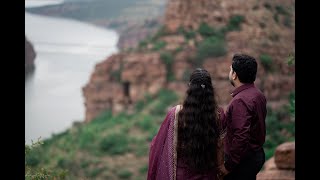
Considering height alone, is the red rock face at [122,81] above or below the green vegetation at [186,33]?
below

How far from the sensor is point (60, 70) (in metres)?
36.9

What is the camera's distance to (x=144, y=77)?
28.2 metres

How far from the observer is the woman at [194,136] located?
9.76 ft

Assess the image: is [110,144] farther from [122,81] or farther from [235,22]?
[235,22]

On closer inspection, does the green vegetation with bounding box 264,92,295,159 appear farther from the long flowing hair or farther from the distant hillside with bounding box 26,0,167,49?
the long flowing hair

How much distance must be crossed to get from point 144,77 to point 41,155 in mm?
6966

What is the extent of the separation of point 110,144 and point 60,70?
13.8 m

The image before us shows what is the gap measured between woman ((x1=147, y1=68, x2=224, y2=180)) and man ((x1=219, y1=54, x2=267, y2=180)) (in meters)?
0.06

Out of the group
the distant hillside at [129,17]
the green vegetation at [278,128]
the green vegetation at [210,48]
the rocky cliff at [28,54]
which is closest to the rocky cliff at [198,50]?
the green vegetation at [210,48]

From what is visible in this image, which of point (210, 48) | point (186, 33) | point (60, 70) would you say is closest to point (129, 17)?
point (60, 70)

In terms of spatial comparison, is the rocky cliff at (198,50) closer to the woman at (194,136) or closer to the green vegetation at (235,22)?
the green vegetation at (235,22)

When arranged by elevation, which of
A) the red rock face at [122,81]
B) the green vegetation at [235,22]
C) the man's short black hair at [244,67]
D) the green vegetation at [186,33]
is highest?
the green vegetation at [235,22]

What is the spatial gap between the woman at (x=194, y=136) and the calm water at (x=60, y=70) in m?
25.3
